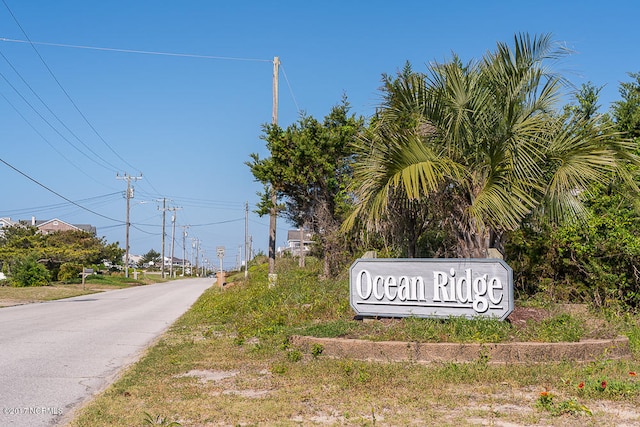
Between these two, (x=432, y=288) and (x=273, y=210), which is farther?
(x=273, y=210)

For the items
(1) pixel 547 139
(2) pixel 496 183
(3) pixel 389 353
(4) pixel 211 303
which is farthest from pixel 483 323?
(4) pixel 211 303

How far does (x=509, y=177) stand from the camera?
1048 cm

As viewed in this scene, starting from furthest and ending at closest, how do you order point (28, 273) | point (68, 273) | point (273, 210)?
point (68, 273)
point (28, 273)
point (273, 210)

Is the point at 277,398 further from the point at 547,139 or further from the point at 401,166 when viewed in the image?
the point at 547,139

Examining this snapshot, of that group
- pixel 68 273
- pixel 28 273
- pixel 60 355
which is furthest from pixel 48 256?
pixel 60 355

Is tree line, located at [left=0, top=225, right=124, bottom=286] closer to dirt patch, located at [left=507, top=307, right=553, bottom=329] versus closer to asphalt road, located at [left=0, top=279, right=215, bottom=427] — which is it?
asphalt road, located at [left=0, top=279, right=215, bottom=427]

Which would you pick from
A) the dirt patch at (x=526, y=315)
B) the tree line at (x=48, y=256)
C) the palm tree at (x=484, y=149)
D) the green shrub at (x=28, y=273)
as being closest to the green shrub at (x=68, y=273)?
the tree line at (x=48, y=256)

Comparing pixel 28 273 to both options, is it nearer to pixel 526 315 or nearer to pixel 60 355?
pixel 60 355

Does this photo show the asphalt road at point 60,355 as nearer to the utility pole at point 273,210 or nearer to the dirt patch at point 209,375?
the dirt patch at point 209,375

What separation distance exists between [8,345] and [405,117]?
8361 millimetres

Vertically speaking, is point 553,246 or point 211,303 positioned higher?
point 553,246

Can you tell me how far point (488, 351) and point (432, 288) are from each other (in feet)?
7.02

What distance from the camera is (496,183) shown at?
1051cm

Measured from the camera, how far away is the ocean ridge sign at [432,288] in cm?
973
